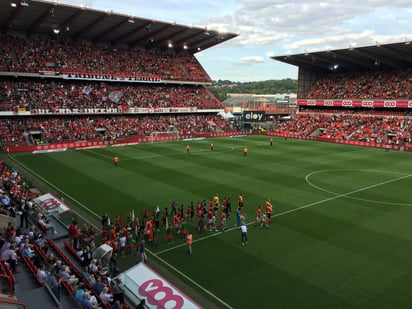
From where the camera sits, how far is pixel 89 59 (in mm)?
60938

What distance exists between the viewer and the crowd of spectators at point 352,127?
54000 millimetres

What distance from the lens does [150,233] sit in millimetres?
17234

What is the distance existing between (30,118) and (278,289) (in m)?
49.4

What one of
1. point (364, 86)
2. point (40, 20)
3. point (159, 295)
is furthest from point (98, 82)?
point (159, 295)

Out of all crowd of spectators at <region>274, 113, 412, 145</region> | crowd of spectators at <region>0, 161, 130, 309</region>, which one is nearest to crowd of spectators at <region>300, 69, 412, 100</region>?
crowd of spectators at <region>274, 113, 412, 145</region>

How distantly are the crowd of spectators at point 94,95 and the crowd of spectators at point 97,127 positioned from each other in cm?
207

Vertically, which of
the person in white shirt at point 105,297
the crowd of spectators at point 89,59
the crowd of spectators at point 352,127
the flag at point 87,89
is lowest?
the person in white shirt at point 105,297

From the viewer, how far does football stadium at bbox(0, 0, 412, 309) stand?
12883 millimetres

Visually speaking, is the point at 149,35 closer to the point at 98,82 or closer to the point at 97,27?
the point at 97,27

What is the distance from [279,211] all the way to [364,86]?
52.4m

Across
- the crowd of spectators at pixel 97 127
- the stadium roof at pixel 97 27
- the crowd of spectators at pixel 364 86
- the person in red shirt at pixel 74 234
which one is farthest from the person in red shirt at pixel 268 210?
the crowd of spectators at pixel 364 86

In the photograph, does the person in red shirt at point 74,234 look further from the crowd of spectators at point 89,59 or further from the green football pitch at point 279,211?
the crowd of spectators at point 89,59

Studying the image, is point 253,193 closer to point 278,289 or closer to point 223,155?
point 278,289

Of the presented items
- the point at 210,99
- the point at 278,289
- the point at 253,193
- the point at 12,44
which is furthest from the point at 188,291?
the point at 210,99
